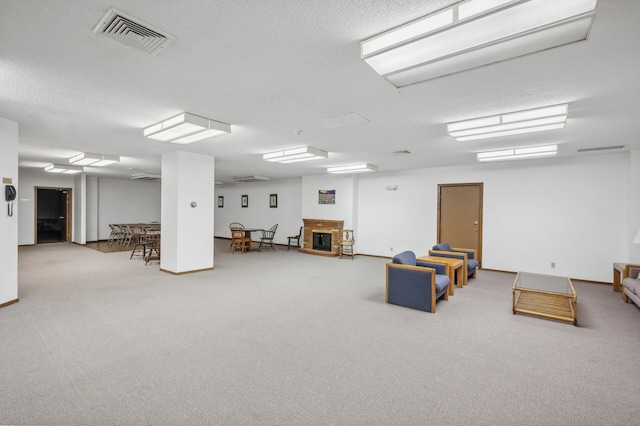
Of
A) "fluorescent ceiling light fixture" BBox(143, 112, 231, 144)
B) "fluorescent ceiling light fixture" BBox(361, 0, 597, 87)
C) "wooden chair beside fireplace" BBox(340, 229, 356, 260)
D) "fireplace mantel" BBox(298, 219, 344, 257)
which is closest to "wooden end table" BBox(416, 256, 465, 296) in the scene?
"wooden chair beside fireplace" BBox(340, 229, 356, 260)

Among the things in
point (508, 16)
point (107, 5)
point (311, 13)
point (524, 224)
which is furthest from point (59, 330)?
point (524, 224)

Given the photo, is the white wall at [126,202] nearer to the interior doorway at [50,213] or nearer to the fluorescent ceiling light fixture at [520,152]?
the interior doorway at [50,213]

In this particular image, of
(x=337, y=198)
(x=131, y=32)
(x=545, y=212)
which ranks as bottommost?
(x=545, y=212)

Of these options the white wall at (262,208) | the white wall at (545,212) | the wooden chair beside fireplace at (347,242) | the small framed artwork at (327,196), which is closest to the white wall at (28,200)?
the white wall at (262,208)

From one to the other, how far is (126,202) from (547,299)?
13.9m

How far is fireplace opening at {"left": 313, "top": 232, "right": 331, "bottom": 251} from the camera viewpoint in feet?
31.9

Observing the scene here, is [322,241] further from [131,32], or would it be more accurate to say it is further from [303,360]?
[131,32]

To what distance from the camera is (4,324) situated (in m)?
3.52

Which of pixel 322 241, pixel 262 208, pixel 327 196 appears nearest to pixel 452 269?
pixel 322 241

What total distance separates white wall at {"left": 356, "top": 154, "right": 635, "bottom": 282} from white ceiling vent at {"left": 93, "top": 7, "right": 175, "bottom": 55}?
7202mm

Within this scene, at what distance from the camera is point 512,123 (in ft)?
12.3

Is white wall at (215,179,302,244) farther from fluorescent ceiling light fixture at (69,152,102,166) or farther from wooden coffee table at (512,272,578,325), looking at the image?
wooden coffee table at (512,272,578,325)

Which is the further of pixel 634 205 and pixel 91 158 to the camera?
pixel 91 158

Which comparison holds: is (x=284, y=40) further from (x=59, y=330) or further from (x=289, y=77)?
(x=59, y=330)
